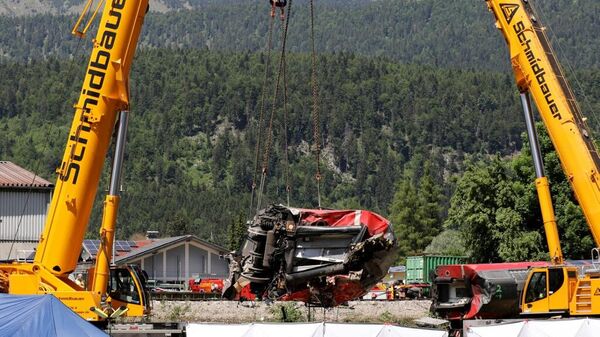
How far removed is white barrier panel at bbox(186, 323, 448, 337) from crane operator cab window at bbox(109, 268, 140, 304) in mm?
4183

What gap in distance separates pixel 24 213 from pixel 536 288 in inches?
1667

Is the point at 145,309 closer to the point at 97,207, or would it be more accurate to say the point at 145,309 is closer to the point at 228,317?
the point at 228,317

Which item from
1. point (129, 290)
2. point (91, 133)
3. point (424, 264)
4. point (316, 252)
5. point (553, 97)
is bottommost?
point (129, 290)

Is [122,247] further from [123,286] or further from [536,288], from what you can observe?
[536,288]

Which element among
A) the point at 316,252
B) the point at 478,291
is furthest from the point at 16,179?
the point at 316,252

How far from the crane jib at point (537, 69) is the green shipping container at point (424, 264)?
1939 inches

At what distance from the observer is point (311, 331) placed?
27.6m

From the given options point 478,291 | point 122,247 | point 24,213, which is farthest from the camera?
point 122,247

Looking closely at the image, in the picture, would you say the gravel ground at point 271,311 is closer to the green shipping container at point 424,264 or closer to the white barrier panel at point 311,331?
the white barrier panel at point 311,331

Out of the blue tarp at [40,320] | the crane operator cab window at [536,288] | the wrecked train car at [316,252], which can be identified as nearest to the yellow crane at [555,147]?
the crane operator cab window at [536,288]

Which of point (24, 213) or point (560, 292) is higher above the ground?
point (24, 213)

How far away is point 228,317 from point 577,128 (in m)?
23.6

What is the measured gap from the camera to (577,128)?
107ft

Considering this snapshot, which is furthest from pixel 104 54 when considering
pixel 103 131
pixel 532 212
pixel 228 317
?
pixel 532 212
